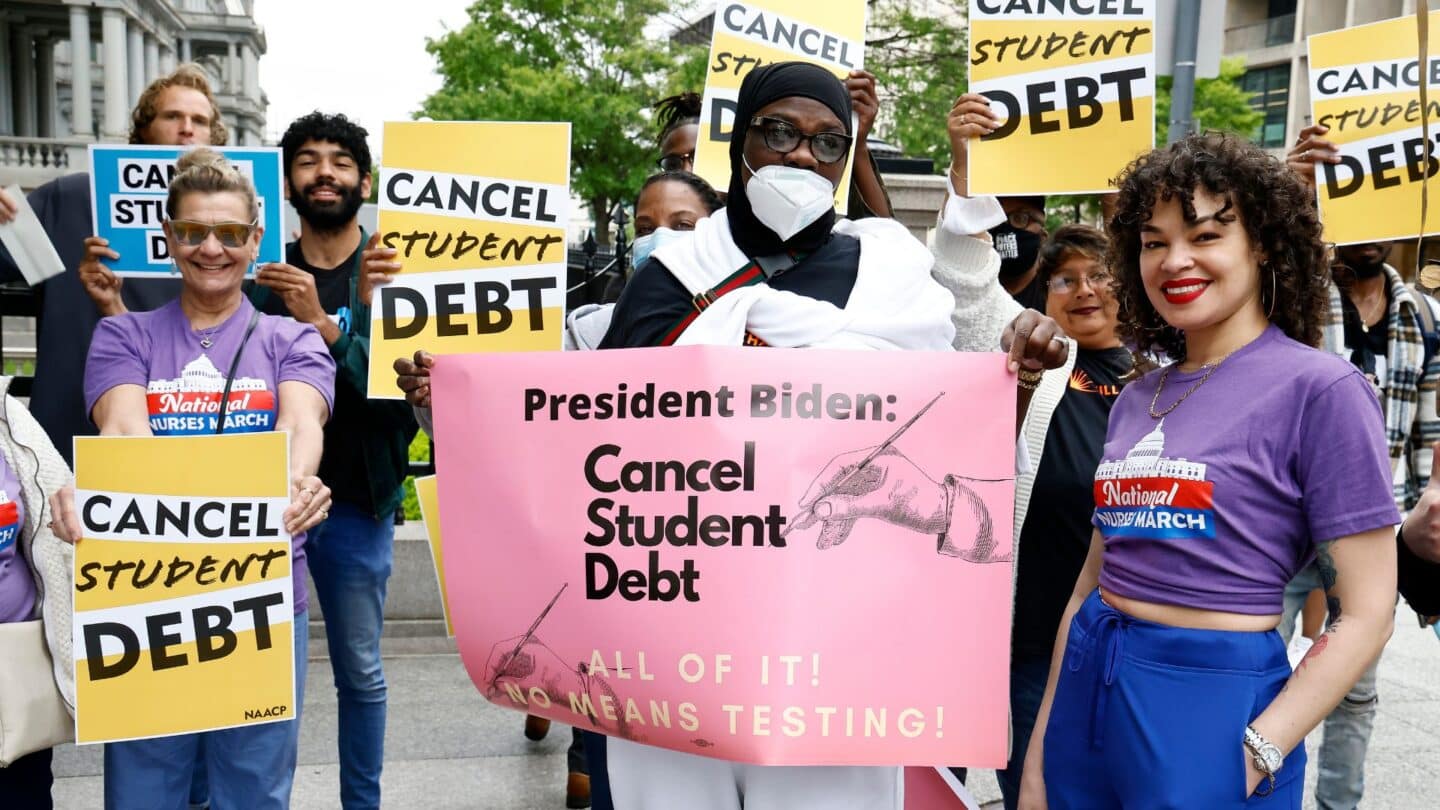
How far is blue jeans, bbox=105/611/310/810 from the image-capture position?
3006mm

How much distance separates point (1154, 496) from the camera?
219 centimetres

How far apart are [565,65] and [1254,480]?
27.1 meters

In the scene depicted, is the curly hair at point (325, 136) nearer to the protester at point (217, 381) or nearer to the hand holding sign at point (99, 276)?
the hand holding sign at point (99, 276)

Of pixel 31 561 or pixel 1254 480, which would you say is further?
pixel 31 561

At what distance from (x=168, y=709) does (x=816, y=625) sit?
1687 millimetres

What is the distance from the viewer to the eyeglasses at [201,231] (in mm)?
3145

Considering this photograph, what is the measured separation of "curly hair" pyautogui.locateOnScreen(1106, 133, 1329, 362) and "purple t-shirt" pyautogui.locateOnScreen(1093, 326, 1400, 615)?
0.27ft

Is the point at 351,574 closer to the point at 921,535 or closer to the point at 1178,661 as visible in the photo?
the point at 921,535

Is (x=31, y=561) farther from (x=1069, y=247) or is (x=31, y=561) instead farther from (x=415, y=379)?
(x=1069, y=247)

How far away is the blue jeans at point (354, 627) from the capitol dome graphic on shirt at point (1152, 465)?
2.49m

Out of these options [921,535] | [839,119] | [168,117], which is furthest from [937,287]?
[168,117]

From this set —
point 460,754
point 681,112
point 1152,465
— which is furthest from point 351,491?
point 1152,465

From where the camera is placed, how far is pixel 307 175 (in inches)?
160

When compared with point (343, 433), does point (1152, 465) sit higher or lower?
higher
